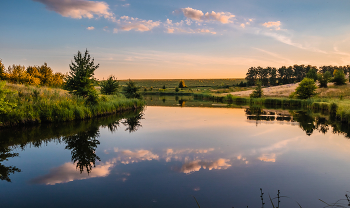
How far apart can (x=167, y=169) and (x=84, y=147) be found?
13.4ft

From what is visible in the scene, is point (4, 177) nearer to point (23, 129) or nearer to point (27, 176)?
point (27, 176)

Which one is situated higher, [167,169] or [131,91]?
[131,91]

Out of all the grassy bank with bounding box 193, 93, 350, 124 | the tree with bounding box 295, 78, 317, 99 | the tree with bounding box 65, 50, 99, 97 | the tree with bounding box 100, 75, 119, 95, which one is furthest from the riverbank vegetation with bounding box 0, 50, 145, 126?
the tree with bounding box 295, 78, 317, 99

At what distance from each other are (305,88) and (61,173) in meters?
33.5

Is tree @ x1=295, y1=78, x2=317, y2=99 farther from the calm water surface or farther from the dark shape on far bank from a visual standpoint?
the dark shape on far bank

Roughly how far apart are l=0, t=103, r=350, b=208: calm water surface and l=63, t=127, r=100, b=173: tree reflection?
0.03 metres

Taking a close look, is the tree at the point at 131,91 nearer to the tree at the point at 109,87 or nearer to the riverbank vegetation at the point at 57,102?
the tree at the point at 109,87

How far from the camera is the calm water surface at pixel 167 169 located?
4.75 meters

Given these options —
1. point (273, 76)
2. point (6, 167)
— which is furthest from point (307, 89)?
point (273, 76)

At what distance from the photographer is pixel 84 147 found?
8641 mm

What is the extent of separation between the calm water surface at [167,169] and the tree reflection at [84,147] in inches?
1.4

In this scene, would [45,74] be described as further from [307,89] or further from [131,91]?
[307,89]

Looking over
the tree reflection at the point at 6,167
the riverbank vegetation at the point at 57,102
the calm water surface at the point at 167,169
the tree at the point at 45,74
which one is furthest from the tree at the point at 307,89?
the tree at the point at 45,74

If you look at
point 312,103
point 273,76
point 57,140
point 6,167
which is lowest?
point 6,167
